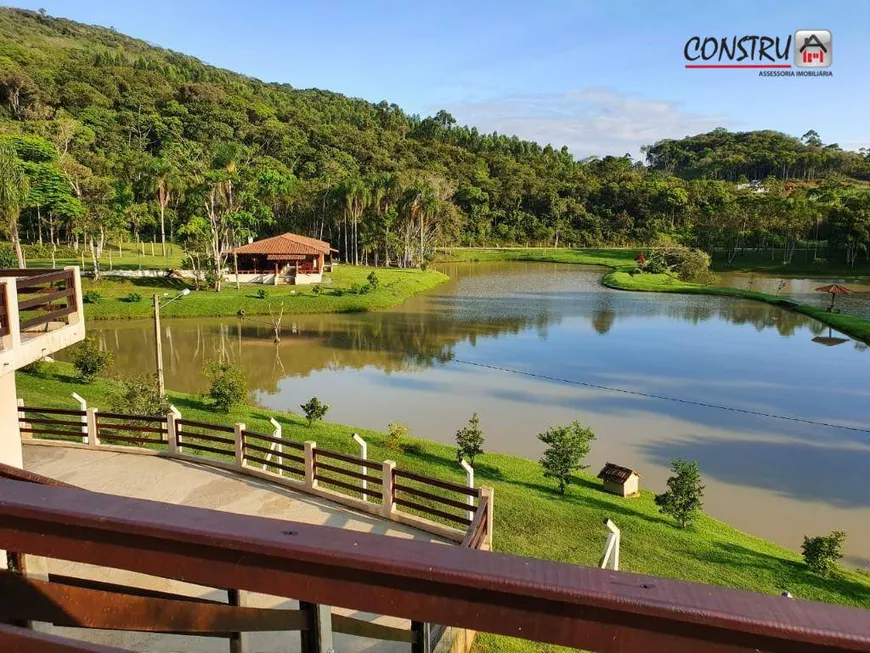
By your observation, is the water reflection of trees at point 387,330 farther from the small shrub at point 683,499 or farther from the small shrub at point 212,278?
the small shrub at point 683,499

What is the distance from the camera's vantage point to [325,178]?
215 ft

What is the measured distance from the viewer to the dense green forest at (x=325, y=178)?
1623 inches

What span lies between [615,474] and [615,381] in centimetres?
872

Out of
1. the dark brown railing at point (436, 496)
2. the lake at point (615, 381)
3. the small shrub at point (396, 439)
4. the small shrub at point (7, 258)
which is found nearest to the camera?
the dark brown railing at point (436, 496)

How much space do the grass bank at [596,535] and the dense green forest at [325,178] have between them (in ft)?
73.0

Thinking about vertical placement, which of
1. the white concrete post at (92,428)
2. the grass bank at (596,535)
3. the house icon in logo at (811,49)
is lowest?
the grass bank at (596,535)

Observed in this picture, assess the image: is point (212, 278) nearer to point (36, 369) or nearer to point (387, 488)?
point (36, 369)

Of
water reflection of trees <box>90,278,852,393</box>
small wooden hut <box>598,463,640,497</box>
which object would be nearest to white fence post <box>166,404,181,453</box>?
small wooden hut <box>598,463,640,497</box>

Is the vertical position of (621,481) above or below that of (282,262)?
below

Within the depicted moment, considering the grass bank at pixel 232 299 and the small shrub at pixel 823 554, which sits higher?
the grass bank at pixel 232 299

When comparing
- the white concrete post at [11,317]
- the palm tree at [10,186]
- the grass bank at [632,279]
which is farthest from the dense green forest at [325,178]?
the white concrete post at [11,317]

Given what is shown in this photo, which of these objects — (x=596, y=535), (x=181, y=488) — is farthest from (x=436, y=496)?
(x=181, y=488)

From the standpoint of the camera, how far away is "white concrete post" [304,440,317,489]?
366 inches

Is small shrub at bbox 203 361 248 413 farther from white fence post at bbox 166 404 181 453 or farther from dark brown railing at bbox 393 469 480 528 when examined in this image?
dark brown railing at bbox 393 469 480 528
